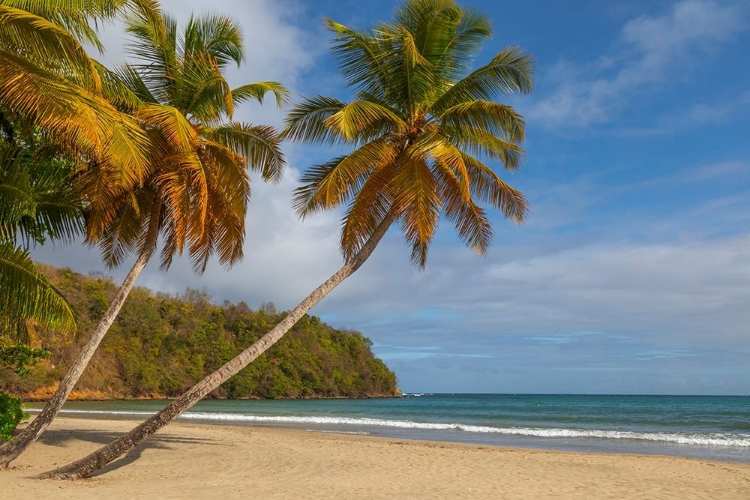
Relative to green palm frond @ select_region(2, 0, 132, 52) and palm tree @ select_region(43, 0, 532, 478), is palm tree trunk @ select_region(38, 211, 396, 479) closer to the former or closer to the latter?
palm tree @ select_region(43, 0, 532, 478)

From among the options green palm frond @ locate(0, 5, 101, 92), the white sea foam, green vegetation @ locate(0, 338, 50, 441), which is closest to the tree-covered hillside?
the white sea foam

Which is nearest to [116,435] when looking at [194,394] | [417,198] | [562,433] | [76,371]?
[76,371]

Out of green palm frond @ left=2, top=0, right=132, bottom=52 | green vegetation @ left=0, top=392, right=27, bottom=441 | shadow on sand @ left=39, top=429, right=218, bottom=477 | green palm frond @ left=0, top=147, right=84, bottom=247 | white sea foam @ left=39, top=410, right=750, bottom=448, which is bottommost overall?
white sea foam @ left=39, top=410, right=750, bottom=448

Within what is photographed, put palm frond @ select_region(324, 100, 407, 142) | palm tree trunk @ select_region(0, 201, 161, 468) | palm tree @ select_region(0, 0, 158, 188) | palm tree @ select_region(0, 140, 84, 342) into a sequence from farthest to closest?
palm frond @ select_region(324, 100, 407, 142), palm tree trunk @ select_region(0, 201, 161, 468), palm tree @ select_region(0, 140, 84, 342), palm tree @ select_region(0, 0, 158, 188)

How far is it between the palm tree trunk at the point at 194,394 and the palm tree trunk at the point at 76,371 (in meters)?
0.95

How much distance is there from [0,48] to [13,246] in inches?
99.8

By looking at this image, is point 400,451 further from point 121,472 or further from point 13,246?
point 13,246

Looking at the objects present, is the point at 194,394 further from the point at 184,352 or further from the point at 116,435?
the point at 184,352

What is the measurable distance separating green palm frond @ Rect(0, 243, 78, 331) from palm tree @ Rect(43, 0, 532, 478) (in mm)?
3112

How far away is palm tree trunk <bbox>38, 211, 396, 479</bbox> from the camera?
26.9ft

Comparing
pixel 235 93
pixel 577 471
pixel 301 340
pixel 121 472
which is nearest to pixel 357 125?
pixel 235 93

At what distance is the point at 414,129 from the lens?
10750 millimetres

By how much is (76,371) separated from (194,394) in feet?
7.27

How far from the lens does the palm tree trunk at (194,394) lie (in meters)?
8.19
